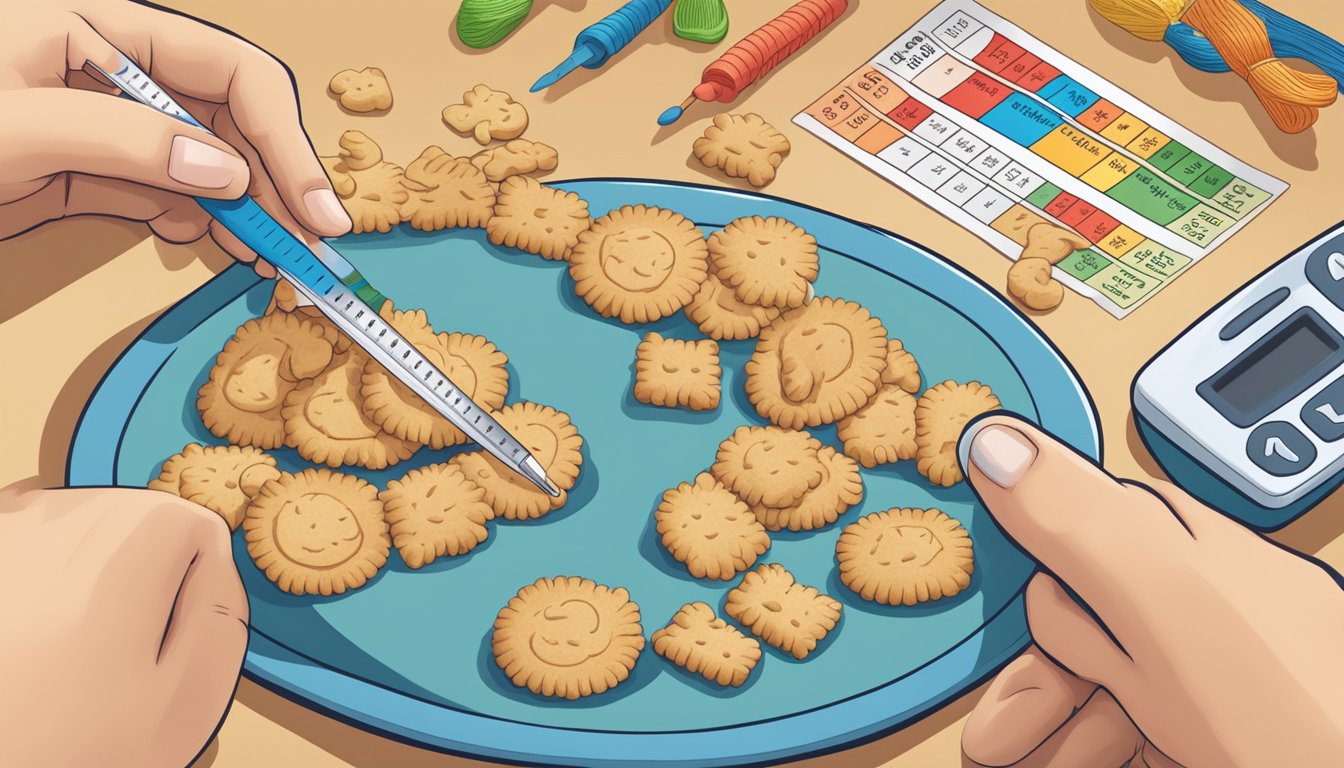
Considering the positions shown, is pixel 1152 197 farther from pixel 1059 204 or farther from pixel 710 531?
pixel 710 531

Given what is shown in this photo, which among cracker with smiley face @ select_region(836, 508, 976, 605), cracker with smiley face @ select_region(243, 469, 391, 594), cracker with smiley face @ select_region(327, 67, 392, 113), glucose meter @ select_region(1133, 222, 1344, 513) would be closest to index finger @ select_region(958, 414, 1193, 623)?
cracker with smiley face @ select_region(836, 508, 976, 605)

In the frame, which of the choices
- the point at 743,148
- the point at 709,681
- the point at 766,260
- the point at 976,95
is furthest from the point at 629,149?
the point at 709,681

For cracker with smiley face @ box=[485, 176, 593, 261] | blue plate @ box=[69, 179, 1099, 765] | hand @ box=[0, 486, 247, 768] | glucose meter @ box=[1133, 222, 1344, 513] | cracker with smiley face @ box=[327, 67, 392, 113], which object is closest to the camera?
hand @ box=[0, 486, 247, 768]

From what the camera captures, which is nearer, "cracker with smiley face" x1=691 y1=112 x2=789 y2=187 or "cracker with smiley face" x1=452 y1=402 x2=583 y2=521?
"cracker with smiley face" x1=452 y1=402 x2=583 y2=521

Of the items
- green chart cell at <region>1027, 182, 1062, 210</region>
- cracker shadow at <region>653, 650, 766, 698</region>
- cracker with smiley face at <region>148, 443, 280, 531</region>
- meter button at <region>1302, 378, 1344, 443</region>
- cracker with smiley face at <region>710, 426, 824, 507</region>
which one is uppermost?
green chart cell at <region>1027, 182, 1062, 210</region>

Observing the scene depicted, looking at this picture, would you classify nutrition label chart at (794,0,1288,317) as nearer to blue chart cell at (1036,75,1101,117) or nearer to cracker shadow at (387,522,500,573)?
blue chart cell at (1036,75,1101,117)

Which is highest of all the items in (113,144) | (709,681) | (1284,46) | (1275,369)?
(113,144)

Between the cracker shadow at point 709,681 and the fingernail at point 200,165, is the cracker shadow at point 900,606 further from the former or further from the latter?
the fingernail at point 200,165
